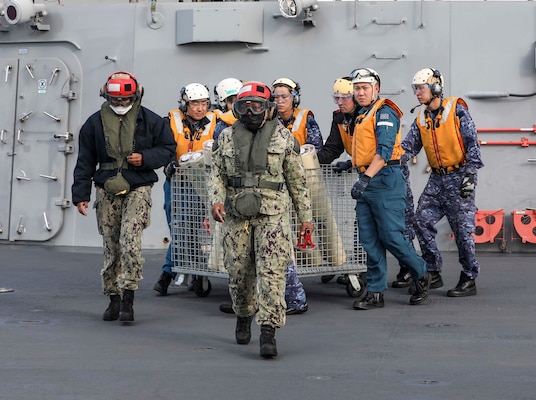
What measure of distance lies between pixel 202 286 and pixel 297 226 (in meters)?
1.17

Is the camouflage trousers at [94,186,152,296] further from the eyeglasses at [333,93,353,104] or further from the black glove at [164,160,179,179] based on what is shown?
the eyeglasses at [333,93,353,104]

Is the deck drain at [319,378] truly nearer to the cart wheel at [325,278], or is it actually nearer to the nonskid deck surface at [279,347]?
the nonskid deck surface at [279,347]

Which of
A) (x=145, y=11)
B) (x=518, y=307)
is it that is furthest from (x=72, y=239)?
(x=518, y=307)

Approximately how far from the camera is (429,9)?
39.4 ft

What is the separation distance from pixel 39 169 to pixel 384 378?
24.0ft

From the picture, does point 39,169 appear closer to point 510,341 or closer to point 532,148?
point 532,148

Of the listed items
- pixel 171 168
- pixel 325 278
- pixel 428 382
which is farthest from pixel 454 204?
pixel 428 382

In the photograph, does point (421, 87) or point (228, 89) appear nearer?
point (421, 87)

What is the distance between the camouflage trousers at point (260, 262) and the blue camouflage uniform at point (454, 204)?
8.65 ft

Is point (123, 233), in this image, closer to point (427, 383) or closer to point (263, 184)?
point (263, 184)

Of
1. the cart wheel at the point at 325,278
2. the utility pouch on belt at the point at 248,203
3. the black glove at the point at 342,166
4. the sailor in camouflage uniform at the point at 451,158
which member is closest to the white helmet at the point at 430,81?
the sailor in camouflage uniform at the point at 451,158

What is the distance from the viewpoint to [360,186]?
822 cm

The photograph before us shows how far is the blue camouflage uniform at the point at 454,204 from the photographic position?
29.6 feet

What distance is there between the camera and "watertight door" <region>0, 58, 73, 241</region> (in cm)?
1249
